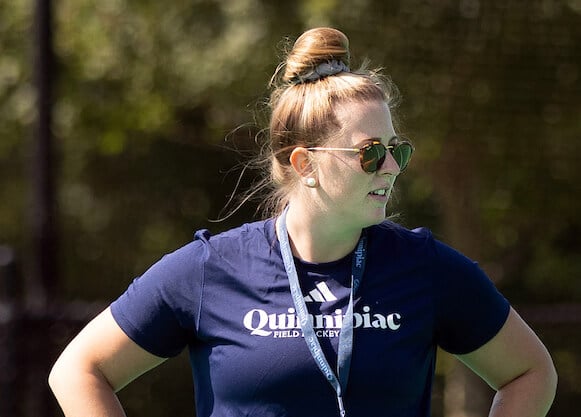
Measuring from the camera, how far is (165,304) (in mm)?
2822

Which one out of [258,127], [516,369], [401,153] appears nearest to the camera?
[401,153]

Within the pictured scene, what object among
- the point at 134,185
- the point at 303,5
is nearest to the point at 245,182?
the point at 134,185

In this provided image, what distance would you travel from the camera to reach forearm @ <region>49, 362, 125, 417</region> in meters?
2.91

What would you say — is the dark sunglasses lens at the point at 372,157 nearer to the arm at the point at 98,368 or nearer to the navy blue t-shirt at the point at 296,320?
the navy blue t-shirt at the point at 296,320

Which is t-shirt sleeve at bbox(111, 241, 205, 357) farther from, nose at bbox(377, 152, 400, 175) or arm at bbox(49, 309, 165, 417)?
nose at bbox(377, 152, 400, 175)

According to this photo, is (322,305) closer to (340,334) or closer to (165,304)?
(340,334)

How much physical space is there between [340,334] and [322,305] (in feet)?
0.30

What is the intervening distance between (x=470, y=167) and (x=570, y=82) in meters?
0.71

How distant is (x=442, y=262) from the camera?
2.79 metres

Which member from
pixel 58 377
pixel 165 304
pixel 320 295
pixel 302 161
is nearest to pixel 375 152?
pixel 302 161

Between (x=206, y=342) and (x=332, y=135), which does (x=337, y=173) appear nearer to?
(x=332, y=135)

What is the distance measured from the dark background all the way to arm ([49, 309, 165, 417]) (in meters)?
3.03

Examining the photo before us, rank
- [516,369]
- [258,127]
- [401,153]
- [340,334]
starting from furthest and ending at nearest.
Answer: [258,127], [516,369], [401,153], [340,334]

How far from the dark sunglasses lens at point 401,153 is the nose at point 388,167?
2 cm
